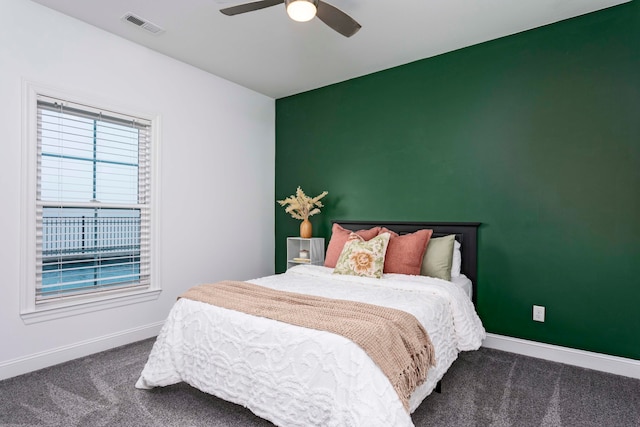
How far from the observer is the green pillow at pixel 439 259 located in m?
3.01

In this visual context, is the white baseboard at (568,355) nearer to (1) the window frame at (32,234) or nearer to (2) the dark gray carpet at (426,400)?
(2) the dark gray carpet at (426,400)

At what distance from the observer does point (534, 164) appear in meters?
3.01

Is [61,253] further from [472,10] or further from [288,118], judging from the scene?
[472,10]

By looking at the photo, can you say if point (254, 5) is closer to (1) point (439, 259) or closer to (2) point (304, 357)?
(2) point (304, 357)

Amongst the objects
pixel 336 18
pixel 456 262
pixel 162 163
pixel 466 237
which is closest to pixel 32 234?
pixel 162 163

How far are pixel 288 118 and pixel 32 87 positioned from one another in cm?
269

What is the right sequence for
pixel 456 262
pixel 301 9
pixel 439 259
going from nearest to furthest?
pixel 301 9 < pixel 439 259 < pixel 456 262

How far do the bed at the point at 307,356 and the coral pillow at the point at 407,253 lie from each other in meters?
0.15

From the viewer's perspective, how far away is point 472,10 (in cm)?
273

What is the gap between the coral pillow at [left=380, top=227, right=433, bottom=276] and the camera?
3047 millimetres

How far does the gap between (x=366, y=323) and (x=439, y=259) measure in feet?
4.87

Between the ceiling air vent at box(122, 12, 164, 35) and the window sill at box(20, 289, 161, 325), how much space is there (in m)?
2.31

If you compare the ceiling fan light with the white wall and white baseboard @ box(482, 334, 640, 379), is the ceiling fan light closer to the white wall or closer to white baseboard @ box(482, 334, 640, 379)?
the white wall

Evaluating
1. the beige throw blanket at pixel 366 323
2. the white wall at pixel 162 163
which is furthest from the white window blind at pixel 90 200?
the beige throw blanket at pixel 366 323
